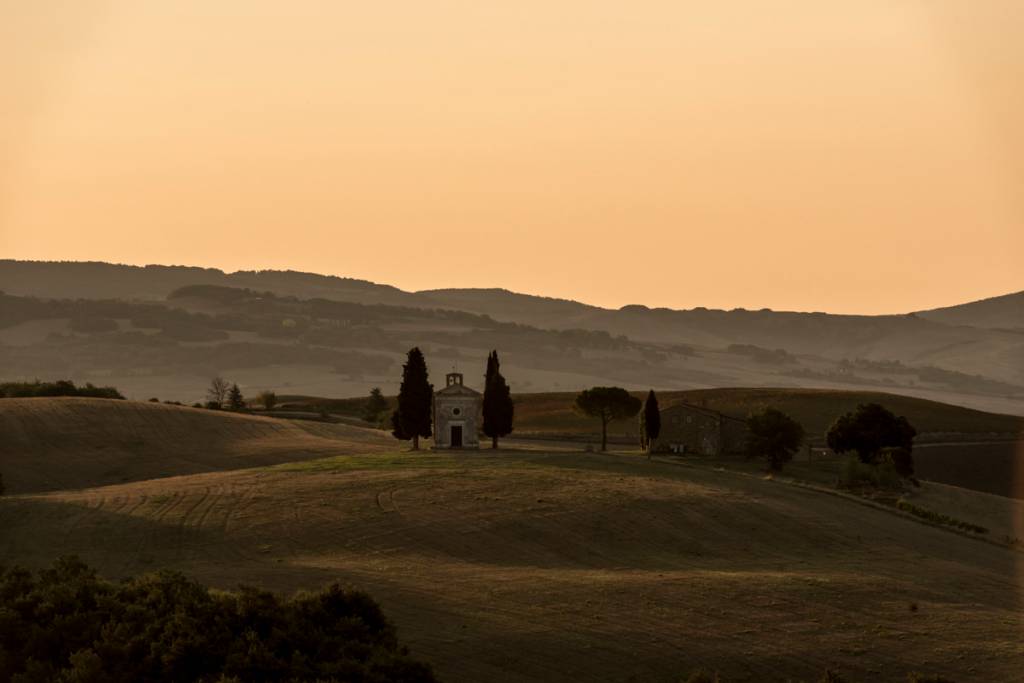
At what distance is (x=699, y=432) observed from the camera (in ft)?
397

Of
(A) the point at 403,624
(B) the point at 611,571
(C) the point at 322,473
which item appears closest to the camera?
(A) the point at 403,624

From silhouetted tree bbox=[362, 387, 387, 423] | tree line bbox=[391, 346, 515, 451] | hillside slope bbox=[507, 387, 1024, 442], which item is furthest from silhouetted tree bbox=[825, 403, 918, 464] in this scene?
silhouetted tree bbox=[362, 387, 387, 423]

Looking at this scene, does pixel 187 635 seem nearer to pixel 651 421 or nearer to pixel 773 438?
pixel 651 421

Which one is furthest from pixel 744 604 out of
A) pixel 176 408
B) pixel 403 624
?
pixel 176 408

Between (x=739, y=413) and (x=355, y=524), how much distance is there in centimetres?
10106

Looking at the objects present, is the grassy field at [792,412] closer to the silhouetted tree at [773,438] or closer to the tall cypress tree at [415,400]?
the silhouetted tree at [773,438]

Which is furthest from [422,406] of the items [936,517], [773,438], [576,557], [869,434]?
[576,557]

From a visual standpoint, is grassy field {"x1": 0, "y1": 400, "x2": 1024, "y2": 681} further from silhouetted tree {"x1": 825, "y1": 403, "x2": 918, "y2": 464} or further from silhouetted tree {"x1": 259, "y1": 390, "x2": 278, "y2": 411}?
silhouetted tree {"x1": 259, "y1": 390, "x2": 278, "y2": 411}

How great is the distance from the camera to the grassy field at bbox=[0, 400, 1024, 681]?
4991 centimetres

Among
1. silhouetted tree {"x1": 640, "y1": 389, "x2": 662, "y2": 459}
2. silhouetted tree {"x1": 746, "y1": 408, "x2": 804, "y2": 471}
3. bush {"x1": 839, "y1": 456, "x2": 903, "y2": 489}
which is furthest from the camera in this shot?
silhouetted tree {"x1": 640, "y1": 389, "x2": 662, "y2": 459}

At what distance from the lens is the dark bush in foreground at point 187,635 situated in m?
40.5

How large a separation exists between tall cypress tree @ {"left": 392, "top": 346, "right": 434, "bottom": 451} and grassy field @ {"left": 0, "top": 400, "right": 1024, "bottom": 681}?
18.3 feet

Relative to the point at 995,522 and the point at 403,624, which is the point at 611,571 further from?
the point at 995,522

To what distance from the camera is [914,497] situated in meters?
105
